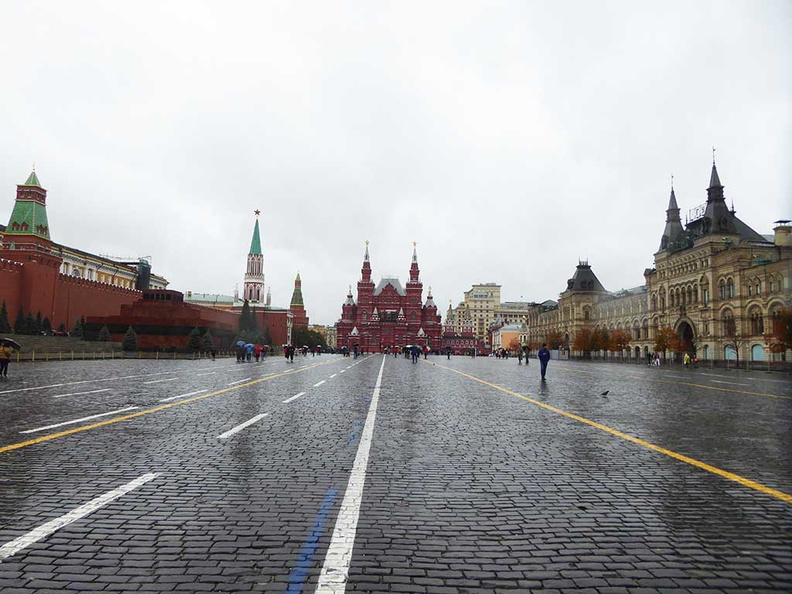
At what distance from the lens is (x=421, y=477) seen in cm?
567

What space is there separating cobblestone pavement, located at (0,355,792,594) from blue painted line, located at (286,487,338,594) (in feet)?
0.06

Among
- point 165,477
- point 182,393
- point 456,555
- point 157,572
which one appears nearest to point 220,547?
point 157,572

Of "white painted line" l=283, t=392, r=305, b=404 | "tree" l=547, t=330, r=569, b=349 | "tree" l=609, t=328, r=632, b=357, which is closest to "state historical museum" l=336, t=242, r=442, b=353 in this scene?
"tree" l=547, t=330, r=569, b=349

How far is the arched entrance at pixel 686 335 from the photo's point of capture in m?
62.3

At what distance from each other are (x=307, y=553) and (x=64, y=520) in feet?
6.98

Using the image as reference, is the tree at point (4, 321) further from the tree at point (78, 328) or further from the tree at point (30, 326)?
the tree at point (78, 328)

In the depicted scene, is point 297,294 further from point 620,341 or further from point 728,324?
point 728,324

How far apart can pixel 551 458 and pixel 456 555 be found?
133 inches

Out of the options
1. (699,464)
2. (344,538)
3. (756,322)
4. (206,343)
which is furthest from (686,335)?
(344,538)

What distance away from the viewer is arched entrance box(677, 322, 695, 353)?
62306 mm

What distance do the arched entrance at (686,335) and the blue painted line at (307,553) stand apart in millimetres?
66435

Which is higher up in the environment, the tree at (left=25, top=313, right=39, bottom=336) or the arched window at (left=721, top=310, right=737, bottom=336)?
the arched window at (left=721, top=310, right=737, bottom=336)

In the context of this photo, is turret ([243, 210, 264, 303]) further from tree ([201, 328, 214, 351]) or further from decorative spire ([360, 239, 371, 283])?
tree ([201, 328, 214, 351])

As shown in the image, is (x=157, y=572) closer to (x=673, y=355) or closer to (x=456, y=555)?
(x=456, y=555)
